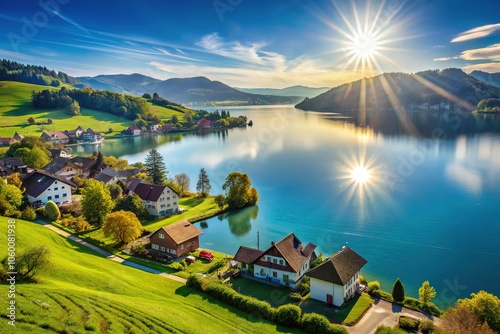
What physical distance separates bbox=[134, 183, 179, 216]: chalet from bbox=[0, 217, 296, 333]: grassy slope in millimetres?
14795

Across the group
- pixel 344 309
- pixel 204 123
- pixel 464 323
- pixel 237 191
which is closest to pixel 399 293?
pixel 344 309

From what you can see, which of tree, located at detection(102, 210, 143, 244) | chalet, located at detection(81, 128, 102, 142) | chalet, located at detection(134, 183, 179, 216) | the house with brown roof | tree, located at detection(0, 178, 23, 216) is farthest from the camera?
chalet, located at detection(81, 128, 102, 142)

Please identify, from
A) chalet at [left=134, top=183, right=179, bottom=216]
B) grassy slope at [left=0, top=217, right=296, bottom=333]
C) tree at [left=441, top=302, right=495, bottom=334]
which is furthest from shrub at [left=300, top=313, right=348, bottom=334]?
chalet at [left=134, top=183, right=179, bottom=216]

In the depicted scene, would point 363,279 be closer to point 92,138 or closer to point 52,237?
point 52,237

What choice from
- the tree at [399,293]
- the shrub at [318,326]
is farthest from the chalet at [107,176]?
the tree at [399,293]

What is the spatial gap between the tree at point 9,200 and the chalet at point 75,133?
84282 millimetres

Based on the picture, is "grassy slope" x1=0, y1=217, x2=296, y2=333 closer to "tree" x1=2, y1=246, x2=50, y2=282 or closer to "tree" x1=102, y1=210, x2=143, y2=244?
"tree" x1=2, y1=246, x2=50, y2=282

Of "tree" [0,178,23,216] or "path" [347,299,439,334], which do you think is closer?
"path" [347,299,439,334]

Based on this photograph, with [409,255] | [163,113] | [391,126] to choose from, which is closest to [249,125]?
[163,113]

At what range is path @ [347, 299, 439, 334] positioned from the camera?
20703mm

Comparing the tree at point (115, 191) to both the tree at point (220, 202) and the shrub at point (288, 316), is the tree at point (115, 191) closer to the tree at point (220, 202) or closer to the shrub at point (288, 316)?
the tree at point (220, 202)

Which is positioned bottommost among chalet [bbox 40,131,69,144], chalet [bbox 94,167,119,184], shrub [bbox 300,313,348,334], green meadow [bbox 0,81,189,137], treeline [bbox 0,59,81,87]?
shrub [bbox 300,313,348,334]

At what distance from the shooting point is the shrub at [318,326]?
18.9 m

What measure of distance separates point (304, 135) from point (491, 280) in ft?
287
